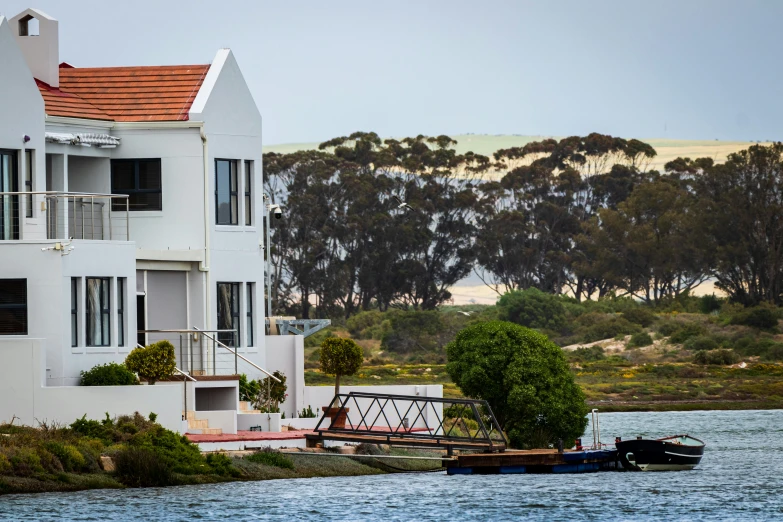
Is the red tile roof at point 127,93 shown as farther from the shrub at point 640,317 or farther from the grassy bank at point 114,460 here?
the shrub at point 640,317

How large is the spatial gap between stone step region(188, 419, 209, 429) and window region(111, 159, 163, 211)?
26.2ft

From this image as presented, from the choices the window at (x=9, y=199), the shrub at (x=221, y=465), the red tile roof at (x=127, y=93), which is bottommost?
the shrub at (x=221, y=465)

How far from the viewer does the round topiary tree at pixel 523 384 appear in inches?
2072

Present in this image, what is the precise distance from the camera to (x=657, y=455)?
49656mm

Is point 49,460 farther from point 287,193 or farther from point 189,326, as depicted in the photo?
point 287,193

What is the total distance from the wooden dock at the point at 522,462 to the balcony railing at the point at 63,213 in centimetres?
1153

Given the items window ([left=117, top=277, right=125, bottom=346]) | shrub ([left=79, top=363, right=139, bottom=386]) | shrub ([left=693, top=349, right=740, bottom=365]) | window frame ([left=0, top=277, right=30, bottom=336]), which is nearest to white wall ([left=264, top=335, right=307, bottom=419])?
window ([left=117, top=277, right=125, bottom=346])

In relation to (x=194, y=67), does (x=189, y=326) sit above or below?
below

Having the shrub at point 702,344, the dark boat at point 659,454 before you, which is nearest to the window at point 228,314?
the dark boat at point 659,454

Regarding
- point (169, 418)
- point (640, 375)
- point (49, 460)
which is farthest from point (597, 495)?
point (640, 375)

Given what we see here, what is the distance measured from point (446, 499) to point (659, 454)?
11683 millimetres

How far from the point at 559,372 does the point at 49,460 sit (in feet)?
69.7

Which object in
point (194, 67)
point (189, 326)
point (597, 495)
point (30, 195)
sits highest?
point (194, 67)

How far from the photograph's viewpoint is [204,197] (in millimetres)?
48125
